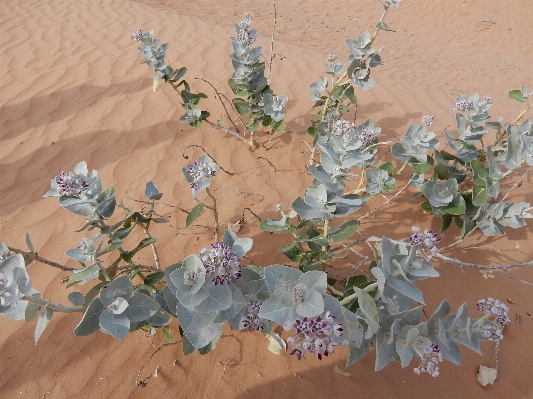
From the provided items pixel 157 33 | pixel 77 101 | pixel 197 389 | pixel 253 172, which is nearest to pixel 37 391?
pixel 197 389

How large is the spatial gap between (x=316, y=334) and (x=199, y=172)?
4.25ft

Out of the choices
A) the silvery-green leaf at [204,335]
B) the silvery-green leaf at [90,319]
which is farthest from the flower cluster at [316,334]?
the silvery-green leaf at [90,319]

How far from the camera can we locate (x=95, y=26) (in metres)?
7.55

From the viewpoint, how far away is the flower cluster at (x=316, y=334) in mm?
1384

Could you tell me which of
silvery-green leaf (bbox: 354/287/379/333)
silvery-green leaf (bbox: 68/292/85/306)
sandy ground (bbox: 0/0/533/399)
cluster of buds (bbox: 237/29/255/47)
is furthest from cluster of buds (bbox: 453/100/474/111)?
silvery-green leaf (bbox: 68/292/85/306)

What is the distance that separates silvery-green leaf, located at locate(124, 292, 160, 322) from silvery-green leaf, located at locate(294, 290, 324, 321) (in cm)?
80

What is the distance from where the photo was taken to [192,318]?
5.90ft

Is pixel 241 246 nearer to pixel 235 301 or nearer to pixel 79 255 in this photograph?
pixel 235 301

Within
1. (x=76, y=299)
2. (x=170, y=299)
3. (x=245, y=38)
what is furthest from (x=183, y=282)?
(x=245, y=38)

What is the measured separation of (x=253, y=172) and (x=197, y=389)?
2.23 m

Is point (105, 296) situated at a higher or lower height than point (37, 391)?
higher

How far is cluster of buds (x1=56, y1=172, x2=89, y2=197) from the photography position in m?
1.92

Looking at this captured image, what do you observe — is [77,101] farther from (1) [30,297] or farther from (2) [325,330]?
(2) [325,330]

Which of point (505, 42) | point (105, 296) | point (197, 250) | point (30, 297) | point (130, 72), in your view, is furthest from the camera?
point (505, 42)
